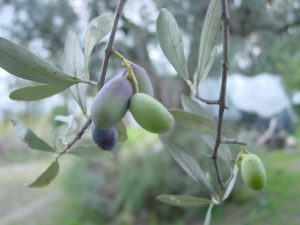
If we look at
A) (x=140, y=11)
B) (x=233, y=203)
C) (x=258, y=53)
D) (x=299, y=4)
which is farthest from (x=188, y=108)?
(x=233, y=203)

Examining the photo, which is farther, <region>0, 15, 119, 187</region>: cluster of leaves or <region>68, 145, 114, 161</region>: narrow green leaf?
<region>68, 145, 114, 161</region>: narrow green leaf

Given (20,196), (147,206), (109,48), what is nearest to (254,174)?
(109,48)

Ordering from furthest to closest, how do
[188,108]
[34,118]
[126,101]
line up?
[34,118] → [188,108] → [126,101]

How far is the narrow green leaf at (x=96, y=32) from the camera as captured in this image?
→ 344 millimetres

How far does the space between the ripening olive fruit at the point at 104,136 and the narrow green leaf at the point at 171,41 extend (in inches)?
2.6

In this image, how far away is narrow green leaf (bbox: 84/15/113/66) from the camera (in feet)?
1.13

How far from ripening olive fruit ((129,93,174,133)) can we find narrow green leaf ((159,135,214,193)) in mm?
94

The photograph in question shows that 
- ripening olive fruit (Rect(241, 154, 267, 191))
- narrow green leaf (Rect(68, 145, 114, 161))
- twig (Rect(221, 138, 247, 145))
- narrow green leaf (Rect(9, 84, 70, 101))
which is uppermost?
narrow green leaf (Rect(9, 84, 70, 101))

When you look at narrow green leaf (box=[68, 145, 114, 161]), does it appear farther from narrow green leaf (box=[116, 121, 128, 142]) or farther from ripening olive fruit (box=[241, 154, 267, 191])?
ripening olive fruit (box=[241, 154, 267, 191])

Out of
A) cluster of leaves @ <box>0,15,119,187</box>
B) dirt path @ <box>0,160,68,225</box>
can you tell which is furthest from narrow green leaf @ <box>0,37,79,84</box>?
dirt path @ <box>0,160,68,225</box>

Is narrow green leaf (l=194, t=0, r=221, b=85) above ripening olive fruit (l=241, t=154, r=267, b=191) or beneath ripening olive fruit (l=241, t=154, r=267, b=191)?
above

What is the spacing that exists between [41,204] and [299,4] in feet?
9.14

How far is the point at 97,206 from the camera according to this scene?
311cm

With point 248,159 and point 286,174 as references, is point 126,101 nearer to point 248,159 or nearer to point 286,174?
point 248,159
